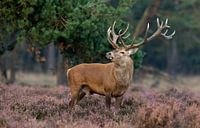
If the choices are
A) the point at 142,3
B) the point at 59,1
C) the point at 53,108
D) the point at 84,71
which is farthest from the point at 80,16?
the point at 142,3

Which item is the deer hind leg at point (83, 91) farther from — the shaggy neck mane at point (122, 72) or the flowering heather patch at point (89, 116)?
the shaggy neck mane at point (122, 72)

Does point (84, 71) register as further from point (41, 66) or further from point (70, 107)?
point (41, 66)

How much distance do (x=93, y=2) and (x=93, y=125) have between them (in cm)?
589

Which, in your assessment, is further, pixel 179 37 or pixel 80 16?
pixel 179 37

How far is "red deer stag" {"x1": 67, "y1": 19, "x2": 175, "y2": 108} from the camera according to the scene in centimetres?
1203

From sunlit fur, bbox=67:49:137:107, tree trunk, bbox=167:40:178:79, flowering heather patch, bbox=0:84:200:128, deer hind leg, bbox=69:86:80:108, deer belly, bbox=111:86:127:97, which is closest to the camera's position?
flowering heather patch, bbox=0:84:200:128

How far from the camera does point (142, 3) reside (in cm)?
4103

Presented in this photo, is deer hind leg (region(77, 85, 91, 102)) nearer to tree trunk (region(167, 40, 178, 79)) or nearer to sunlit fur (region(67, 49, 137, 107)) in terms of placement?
sunlit fur (region(67, 49, 137, 107))

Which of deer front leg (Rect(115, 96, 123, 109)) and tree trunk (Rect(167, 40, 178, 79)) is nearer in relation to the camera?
deer front leg (Rect(115, 96, 123, 109))

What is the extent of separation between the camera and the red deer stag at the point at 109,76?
39.5 feet

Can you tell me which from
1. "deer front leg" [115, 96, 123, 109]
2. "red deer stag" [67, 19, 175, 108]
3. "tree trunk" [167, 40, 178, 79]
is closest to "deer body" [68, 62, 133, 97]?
"red deer stag" [67, 19, 175, 108]

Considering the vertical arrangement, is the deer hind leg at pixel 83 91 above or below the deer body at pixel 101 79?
below

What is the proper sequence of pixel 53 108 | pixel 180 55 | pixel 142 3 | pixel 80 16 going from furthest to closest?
1. pixel 180 55
2. pixel 142 3
3. pixel 80 16
4. pixel 53 108

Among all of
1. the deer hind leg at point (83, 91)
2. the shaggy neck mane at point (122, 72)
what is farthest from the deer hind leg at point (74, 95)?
the shaggy neck mane at point (122, 72)
